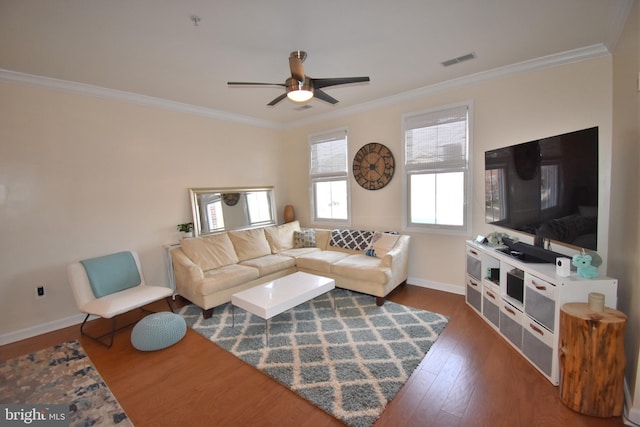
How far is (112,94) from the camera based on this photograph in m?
3.42

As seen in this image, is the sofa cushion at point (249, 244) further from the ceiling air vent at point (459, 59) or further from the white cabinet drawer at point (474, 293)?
the ceiling air vent at point (459, 59)

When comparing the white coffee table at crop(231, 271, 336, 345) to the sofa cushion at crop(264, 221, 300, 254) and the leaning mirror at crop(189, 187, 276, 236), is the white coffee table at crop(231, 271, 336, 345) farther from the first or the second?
the leaning mirror at crop(189, 187, 276, 236)

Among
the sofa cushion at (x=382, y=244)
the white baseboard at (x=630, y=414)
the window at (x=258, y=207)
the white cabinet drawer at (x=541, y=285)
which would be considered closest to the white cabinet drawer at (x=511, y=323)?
the white cabinet drawer at (x=541, y=285)

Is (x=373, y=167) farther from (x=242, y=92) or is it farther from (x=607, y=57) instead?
(x=607, y=57)

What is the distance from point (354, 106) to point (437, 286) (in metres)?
2.99

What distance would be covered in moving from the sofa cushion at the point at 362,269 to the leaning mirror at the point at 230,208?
1920 millimetres

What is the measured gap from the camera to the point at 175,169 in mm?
4055

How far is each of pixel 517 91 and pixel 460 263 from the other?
2.15 metres

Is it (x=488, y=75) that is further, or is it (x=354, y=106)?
(x=354, y=106)

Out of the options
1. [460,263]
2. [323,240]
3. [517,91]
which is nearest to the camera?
[517,91]

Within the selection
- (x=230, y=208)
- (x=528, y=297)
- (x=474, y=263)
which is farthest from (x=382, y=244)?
(x=230, y=208)

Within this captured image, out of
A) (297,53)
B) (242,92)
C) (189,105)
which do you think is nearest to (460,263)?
(297,53)

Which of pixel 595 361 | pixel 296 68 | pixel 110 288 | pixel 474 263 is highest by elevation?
pixel 296 68

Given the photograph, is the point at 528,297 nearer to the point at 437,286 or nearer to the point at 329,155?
the point at 437,286
